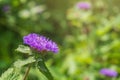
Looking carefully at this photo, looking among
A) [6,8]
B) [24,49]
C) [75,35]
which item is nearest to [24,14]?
[6,8]

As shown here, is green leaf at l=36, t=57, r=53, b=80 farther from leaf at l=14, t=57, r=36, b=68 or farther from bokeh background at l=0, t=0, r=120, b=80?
bokeh background at l=0, t=0, r=120, b=80

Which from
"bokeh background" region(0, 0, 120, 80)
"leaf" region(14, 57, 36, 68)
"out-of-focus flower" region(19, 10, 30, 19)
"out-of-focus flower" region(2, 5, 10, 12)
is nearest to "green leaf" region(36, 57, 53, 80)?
"leaf" region(14, 57, 36, 68)

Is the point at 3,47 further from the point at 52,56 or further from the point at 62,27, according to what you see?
the point at 62,27

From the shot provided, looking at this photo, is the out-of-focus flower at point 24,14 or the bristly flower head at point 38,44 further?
the out-of-focus flower at point 24,14

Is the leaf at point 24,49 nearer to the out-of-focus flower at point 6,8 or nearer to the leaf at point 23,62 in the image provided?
the leaf at point 23,62

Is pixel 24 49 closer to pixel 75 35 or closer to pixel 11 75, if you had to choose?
pixel 11 75

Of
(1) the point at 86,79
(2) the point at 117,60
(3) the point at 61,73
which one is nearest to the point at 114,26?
(2) the point at 117,60

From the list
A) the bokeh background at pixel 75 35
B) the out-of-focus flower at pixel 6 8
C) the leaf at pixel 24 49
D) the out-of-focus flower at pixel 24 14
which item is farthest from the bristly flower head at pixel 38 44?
the out-of-focus flower at pixel 24 14

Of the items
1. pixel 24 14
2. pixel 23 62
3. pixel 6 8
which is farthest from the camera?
pixel 24 14

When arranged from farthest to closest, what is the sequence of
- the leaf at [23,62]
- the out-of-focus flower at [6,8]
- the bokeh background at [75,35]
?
the out-of-focus flower at [6,8]
the bokeh background at [75,35]
the leaf at [23,62]
